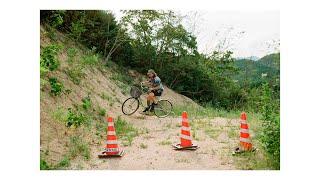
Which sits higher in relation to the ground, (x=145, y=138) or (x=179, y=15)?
(x=179, y=15)

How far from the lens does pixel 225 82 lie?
1569 centimetres

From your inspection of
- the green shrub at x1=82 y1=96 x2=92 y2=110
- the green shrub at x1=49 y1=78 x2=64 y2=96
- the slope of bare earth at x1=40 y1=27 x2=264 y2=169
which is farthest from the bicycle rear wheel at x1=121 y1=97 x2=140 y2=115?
the green shrub at x1=49 y1=78 x2=64 y2=96

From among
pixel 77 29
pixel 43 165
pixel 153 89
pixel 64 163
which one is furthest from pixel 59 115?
pixel 77 29

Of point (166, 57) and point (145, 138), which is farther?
point (166, 57)

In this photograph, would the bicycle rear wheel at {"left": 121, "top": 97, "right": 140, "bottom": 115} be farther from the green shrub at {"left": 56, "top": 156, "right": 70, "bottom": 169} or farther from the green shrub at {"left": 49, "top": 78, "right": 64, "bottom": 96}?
the green shrub at {"left": 56, "top": 156, "right": 70, "bottom": 169}

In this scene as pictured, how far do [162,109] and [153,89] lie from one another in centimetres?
64

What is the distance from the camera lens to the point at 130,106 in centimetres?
1187

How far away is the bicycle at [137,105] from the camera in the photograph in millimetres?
11828

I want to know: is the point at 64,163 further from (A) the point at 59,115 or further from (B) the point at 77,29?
(B) the point at 77,29

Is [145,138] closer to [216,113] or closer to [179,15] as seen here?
[216,113]

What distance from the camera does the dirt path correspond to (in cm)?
785

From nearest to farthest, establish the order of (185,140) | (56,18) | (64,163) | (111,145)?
(64,163), (111,145), (185,140), (56,18)
